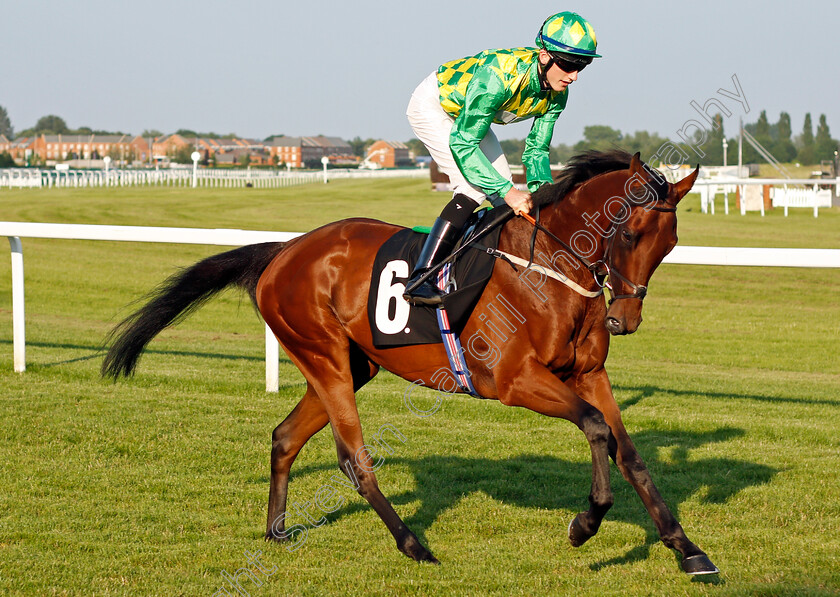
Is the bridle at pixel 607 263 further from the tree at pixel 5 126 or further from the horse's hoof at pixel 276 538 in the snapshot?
the tree at pixel 5 126

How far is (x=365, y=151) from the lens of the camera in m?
169

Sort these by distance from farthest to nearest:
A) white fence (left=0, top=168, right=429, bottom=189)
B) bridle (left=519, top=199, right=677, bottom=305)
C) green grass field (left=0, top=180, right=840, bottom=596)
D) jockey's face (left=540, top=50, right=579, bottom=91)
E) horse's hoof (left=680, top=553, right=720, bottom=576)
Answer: white fence (left=0, top=168, right=429, bottom=189) → jockey's face (left=540, top=50, right=579, bottom=91) → green grass field (left=0, top=180, right=840, bottom=596) → bridle (left=519, top=199, right=677, bottom=305) → horse's hoof (left=680, top=553, right=720, bottom=576)

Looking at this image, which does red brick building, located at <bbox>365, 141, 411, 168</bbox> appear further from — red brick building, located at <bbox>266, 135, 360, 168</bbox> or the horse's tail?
the horse's tail

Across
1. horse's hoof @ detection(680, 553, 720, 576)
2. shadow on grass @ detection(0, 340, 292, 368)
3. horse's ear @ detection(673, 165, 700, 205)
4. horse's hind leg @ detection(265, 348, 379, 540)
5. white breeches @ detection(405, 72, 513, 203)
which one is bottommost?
shadow on grass @ detection(0, 340, 292, 368)

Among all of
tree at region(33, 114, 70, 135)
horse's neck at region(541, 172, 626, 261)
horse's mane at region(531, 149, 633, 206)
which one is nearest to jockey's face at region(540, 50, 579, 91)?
horse's mane at region(531, 149, 633, 206)

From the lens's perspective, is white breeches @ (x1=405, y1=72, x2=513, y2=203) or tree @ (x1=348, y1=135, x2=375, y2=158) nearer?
white breeches @ (x1=405, y1=72, x2=513, y2=203)

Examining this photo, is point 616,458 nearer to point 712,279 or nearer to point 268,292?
point 268,292

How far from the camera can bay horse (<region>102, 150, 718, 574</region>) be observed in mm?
3562

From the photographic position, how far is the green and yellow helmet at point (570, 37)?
3789 millimetres

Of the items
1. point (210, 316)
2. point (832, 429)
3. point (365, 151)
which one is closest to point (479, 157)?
point (832, 429)

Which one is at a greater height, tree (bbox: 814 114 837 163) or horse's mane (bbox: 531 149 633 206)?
A: tree (bbox: 814 114 837 163)

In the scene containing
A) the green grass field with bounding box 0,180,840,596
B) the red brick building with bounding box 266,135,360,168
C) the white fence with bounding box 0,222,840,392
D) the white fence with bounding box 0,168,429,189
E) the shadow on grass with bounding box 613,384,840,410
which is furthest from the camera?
the red brick building with bounding box 266,135,360,168

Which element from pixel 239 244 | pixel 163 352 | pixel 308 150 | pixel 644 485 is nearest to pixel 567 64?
pixel 644 485

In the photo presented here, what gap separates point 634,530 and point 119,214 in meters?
25.8
